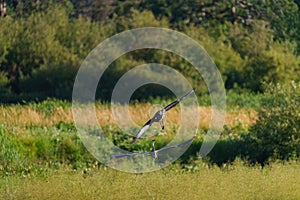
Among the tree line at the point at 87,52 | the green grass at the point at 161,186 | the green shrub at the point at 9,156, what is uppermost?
the tree line at the point at 87,52

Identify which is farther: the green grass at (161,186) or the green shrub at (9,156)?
the green shrub at (9,156)

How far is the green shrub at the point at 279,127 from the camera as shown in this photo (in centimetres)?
1588

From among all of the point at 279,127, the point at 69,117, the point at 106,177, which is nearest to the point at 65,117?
the point at 69,117

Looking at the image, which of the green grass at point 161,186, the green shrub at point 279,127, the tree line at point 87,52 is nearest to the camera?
the green grass at point 161,186

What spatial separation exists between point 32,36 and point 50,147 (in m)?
14.5

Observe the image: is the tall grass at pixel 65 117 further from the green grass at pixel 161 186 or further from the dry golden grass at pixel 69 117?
the green grass at pixel 161 186

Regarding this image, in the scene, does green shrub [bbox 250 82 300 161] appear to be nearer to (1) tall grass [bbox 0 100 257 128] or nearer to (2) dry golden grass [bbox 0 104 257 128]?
(1) tall grass [bbox 0 100 257 128]

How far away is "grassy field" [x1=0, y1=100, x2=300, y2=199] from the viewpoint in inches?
401

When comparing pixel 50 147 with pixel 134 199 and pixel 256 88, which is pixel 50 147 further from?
pixel 256 88

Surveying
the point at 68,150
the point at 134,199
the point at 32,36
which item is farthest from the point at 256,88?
the point at 134,199

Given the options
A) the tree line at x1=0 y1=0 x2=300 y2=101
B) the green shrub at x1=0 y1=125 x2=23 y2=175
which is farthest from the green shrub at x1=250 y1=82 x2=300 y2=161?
the tree line at x1=0 y1=0 x2=300 y2=101

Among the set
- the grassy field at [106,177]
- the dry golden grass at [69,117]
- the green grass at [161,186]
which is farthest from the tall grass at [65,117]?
the green grass at [161,186]

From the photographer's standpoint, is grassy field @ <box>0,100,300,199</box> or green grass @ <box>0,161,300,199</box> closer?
green grass @ <box>0,161,300,199</box>

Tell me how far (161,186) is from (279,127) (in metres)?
6.10
